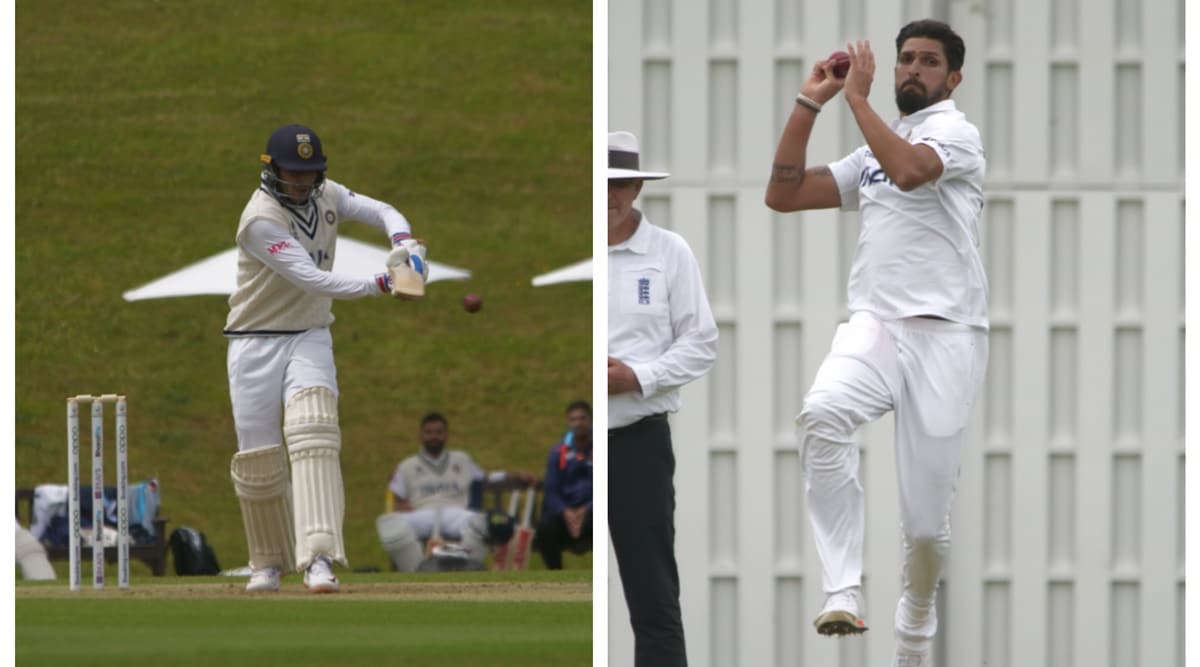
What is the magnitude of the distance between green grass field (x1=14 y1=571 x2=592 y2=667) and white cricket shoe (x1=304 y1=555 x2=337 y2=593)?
55 mm

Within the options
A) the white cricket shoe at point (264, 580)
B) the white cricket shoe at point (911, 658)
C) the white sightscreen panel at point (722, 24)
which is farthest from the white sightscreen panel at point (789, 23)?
the white cricket shoe at point (264, 580)

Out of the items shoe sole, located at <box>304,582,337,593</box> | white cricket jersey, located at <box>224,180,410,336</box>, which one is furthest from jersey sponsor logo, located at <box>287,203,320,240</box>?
shoe sole, located at <box>304,582,337,593</box>

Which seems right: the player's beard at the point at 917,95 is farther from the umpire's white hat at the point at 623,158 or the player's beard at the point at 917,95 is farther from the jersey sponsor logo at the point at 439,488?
the jersey sponsor logo at the point at 439,488

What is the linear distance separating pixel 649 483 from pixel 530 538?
3.21 metres

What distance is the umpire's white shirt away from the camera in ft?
20.3

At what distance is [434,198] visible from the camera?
12844 mm

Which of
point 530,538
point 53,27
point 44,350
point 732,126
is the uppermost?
point 53,27

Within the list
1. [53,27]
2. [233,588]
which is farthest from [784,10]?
[53,27]

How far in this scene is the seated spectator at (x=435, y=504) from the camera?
8930 millimetres

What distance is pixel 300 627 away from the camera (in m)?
5.91

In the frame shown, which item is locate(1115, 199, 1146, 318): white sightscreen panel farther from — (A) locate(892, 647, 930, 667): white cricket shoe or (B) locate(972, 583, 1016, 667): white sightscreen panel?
(A) locate(892, 647, 930, 667): white cricket shoe

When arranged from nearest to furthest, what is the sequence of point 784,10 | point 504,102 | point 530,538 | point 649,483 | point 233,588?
point 649,483 < point 233,588 < point 784,10 < point 530,538 < point 504,102

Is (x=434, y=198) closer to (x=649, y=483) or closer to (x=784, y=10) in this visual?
(x=784, y=10)

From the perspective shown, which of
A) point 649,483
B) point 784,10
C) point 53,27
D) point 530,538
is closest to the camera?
point 649,483
